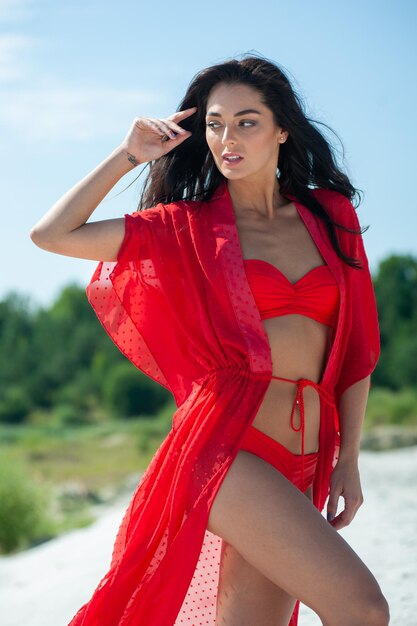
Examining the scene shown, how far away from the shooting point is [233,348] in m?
3.14

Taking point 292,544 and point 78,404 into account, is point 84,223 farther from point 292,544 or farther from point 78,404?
point 78,404

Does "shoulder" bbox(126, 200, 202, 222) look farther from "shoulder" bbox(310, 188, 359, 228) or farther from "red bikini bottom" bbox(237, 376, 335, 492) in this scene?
"red bikini bottom" bbox(237, 376, 335, 492)

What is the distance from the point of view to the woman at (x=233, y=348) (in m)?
2.93

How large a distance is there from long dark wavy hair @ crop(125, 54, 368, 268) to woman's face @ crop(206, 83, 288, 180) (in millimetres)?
52

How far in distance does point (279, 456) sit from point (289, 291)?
54cm

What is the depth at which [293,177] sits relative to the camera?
367 centimetres

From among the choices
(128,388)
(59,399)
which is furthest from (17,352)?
(128,388)

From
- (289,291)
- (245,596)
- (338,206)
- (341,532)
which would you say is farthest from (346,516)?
(341,532)

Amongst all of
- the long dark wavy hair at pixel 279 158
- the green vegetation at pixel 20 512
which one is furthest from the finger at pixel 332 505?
the green vegetation at pixel 20 512

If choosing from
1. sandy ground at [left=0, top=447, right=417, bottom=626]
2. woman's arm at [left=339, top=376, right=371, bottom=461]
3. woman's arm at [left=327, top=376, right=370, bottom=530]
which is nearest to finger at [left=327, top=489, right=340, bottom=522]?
woman's arm at [left=327, top=376, right=370, bottom=530]

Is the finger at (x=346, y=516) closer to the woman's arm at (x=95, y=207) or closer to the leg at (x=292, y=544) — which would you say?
the leg at (x=292, y=544)

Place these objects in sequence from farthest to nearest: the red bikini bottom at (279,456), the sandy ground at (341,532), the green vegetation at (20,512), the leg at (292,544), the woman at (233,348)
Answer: the green vegetation at (20,512) → the sandy ground at (341,532) → the red bikini bottom at (279,456) → the woman at (233,348) → the leg at (292,544)

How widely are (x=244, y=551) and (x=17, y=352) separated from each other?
45599 mm

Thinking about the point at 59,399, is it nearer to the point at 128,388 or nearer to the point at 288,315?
the point at 128,388
